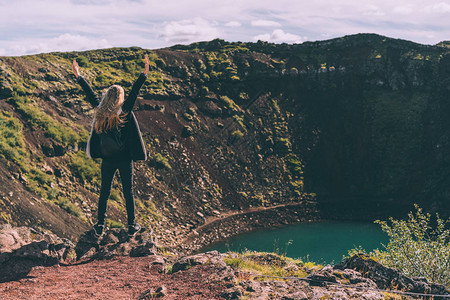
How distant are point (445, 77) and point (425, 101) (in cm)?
437

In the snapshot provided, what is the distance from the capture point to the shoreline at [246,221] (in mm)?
33125

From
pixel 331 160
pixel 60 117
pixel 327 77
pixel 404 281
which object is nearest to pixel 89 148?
pixel 404 281

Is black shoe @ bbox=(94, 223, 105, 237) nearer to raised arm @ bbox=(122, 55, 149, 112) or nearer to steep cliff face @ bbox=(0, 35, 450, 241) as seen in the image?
raised arm @ bbox=(122, 55, 149, 112)

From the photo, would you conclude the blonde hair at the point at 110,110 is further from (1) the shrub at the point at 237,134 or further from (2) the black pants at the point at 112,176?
(1) the shrub at the point at 237,134

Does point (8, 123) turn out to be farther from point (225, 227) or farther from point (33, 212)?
point (225, 227)

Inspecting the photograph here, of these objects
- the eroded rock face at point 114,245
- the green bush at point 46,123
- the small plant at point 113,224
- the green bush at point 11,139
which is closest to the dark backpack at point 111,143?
the eroded rock face at point 114,245

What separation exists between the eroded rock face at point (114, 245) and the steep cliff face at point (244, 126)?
1539cm

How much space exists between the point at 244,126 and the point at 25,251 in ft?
129

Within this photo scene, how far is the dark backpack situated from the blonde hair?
0.16 metres

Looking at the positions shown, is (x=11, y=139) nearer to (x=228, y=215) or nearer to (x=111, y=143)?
(x=228, y=215)

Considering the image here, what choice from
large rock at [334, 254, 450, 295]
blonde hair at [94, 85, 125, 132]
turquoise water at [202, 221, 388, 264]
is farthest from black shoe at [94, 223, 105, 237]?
turquoise water at [202, 221, 388, 264]

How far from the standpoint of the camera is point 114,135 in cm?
962

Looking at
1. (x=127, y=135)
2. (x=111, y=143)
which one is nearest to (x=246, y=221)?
(x=127, y=135)

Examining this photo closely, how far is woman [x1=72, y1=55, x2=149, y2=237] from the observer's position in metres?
9.29
